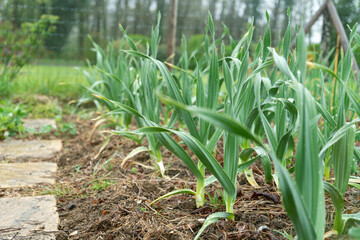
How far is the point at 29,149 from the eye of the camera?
257 centimetres

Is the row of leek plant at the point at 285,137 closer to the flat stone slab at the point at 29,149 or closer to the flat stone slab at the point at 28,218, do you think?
the flat stone slab at the point at 28,218

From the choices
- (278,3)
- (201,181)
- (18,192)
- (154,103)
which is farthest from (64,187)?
(278,3)

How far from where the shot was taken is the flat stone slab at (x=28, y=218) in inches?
49.8

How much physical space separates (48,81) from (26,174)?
261cm

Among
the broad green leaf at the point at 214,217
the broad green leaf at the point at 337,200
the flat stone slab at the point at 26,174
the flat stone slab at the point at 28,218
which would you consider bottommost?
the flat stone slab at the point at 26,174

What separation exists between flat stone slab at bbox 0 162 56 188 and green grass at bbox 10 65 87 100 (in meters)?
1.86

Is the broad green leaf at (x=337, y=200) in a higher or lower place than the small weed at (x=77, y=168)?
higher

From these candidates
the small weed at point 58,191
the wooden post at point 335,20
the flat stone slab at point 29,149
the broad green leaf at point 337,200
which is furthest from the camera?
the wooden post at point 335,20

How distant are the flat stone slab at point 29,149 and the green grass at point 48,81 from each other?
4.17 feet

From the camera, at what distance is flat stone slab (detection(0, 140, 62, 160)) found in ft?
7.82

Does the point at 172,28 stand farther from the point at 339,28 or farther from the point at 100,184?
the point at 100,184

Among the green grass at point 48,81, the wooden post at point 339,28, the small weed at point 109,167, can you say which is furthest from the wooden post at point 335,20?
the green grass at point 48,81

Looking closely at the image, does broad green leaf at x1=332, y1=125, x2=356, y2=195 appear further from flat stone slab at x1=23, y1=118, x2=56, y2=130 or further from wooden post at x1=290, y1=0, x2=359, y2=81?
flat stone slab at x1=23, y1=118, x2=56, y2=130

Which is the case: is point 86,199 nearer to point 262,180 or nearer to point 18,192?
point 18,192
